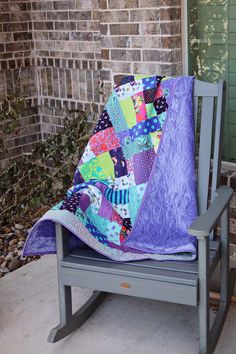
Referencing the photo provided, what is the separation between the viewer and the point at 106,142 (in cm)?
312

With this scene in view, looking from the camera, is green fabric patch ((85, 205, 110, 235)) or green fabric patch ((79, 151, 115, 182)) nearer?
green fabric patch ((85, 205, 110, 235))

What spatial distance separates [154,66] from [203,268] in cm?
140

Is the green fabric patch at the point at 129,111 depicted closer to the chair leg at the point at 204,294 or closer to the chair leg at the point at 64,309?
the chair leg at the point at 64,309

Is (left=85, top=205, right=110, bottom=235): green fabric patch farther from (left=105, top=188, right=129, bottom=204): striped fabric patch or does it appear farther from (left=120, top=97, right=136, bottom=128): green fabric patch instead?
(left=120, top=97, right=136, bottom=128): green fabric patch

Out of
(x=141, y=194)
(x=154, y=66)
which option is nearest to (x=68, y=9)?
(x=154, y=66)

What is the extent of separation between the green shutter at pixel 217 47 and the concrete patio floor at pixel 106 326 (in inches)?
38.6

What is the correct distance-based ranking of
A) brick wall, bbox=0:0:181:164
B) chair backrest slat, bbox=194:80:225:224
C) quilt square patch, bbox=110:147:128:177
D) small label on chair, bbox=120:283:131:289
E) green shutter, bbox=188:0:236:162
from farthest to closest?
brick wall, bbox=0:0:181:164, green shutter, bbox=188:0:236:162, quilt square patch, bbox=110:147:128:177, chair backrest slat, bbox=194:80:225:224, small label on chair, bbox=120:283:131:289

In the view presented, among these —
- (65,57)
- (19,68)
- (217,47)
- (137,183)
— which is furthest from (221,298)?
(19,68)

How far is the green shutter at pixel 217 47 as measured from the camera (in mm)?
3270

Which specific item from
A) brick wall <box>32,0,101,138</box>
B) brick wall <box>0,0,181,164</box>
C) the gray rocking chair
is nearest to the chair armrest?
the gray rocking chair

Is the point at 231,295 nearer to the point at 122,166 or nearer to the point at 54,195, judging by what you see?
the point at 122,166

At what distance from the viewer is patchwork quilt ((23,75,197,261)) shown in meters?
2.81

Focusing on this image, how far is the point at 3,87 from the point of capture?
467 cm

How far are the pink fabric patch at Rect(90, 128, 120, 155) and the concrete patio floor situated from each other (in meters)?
0.76
